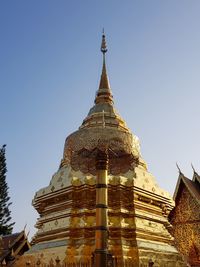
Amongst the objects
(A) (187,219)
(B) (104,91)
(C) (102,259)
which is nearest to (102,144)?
(B) (104,91)

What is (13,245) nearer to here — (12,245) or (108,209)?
(12,245)

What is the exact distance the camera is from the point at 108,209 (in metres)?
9.56

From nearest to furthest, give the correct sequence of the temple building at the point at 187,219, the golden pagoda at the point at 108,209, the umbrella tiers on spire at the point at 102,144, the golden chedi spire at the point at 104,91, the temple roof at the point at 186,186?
1. the golden pagoda at the point at 108,209
2. the umbrella tiers on spire at the point at 102,144
3. the temple building at the point at 187,219
4. the temple roof at the point at 186,186
5. the golden chedi spire at the point at 104,91

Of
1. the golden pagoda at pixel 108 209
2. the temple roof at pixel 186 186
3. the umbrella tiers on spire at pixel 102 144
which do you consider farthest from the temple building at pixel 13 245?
the temple roof at pixel 186 186

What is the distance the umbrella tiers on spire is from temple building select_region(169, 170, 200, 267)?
2.15 meters

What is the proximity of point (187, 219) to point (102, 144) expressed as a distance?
12.3 feet

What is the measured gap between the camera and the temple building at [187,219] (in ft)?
37.7

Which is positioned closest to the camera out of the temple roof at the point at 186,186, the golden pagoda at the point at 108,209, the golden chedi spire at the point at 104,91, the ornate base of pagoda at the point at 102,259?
the ornate base of pagoda at the point at 102,259

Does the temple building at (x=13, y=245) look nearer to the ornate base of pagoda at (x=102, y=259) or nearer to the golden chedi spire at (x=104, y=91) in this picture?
the golden chedi spire at (x=104, y=91)

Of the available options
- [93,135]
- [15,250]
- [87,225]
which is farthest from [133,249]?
[15,250]

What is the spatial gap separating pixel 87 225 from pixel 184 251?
4.00 m

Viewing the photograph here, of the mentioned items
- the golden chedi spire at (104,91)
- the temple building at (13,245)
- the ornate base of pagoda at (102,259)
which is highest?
the golden chedi spire at (104,91)

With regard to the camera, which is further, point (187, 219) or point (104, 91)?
point (104, 91)

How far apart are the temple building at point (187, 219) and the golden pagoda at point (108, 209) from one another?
3.70 ft
